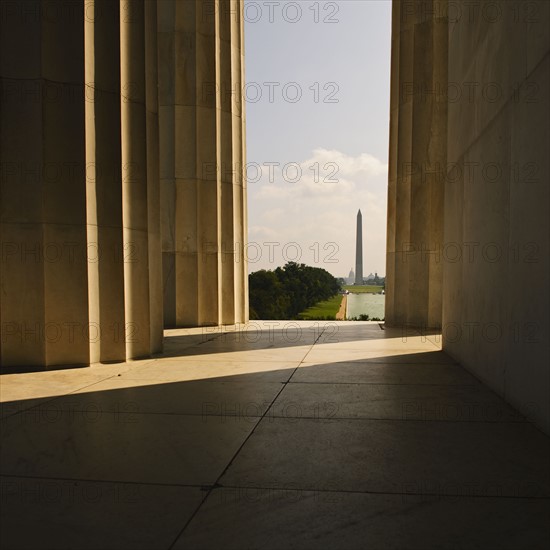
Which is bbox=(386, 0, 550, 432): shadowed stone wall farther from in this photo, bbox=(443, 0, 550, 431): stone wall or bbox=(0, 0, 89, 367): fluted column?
bbox=(0, 0, 89, 367): fluted column

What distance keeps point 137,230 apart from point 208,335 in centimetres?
663

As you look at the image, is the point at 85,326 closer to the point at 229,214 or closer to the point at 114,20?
the point at 114,20

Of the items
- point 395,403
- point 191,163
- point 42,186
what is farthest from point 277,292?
point 395,403

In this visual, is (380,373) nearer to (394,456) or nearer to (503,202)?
(503,202)

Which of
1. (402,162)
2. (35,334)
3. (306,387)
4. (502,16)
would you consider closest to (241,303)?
(402,162)

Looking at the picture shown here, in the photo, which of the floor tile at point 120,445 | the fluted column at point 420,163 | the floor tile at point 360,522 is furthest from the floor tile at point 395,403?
the fluted column at point 420,163

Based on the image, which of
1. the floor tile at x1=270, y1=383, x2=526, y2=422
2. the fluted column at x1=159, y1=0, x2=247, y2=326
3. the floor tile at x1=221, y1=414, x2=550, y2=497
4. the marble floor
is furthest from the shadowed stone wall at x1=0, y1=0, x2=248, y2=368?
the fluted column at x1=159, y1=0, x2=247, y2=326

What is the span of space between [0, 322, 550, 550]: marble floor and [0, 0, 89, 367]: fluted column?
1473 millimetres

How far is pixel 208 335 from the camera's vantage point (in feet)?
62.7

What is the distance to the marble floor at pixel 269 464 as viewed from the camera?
427 cm

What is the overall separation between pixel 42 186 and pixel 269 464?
9.07 m

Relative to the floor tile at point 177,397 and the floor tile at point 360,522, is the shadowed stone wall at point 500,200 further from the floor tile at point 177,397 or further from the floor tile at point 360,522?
the floor tile at point 177,397

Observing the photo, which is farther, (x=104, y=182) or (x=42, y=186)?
(x=104, y=182)

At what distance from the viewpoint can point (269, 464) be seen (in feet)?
18.8
